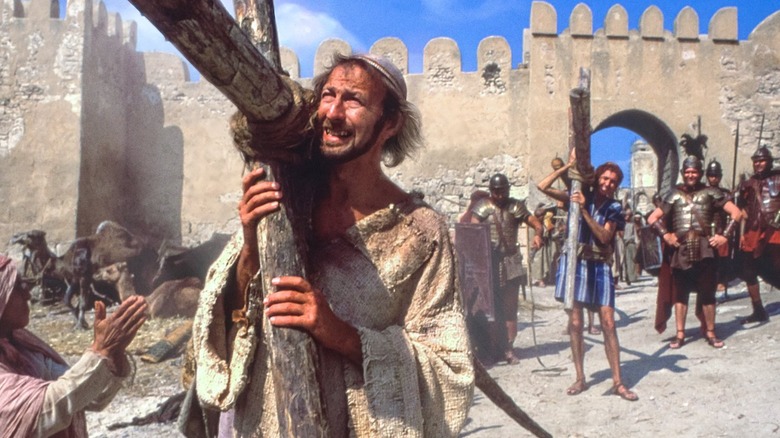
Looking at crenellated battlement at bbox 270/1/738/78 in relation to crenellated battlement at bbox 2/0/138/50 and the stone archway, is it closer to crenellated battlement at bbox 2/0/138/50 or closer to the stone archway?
the stone archway

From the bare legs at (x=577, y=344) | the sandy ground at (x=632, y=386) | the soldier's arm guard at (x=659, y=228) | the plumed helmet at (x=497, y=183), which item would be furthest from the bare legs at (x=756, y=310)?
the plumed helmet at (x=497, y=183)

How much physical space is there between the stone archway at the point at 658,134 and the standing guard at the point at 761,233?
290 inches

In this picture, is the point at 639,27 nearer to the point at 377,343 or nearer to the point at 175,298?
the point at 175,298

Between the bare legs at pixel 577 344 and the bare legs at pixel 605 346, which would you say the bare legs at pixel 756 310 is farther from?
the bare legs at pixel 577 344

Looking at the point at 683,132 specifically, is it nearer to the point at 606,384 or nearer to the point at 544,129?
the point at 544,129

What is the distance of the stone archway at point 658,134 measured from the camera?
634 inches

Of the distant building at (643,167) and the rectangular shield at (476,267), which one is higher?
the distant building at (643,167)

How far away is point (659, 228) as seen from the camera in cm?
755

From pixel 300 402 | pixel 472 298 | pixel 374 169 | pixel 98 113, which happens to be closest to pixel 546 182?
pixel 472 298

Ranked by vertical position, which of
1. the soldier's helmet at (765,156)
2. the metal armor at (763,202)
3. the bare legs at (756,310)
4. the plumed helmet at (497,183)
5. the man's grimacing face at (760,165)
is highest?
the soldier's helmet at (765,156)

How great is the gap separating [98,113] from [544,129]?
10012 mm

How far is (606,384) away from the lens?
6410 millimetres

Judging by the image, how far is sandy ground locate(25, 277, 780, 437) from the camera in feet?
17.5

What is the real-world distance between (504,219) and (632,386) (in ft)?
7.10
